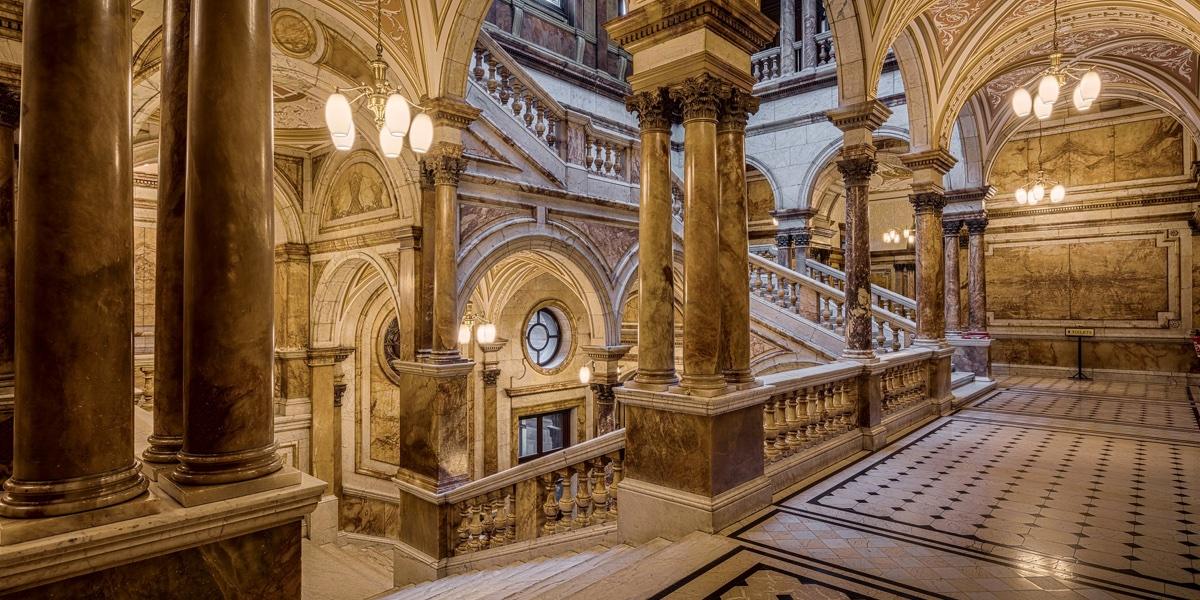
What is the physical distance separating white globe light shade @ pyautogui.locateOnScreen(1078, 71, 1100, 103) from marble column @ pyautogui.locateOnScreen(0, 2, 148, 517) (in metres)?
7.97

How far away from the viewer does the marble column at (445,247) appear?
24.7 ft

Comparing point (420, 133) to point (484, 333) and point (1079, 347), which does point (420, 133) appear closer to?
point (484, 333)

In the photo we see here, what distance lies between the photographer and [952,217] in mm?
12062

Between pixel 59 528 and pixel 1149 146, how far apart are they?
17.5 m

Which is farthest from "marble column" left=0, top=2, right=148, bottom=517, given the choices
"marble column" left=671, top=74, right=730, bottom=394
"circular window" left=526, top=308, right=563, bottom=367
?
"circular window" left=526, top=308, right=563, bottom=367

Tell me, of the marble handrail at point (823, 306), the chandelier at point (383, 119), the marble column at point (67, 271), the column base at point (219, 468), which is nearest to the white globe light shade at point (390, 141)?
the chandelier at point (383, 119)

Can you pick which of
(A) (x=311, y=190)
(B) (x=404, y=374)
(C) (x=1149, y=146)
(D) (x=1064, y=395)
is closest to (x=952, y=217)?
(D) (x=1064, y=395)

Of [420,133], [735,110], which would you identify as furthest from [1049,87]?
[420,133]

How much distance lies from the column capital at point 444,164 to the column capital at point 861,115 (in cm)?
436

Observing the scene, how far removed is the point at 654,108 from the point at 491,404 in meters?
8.79

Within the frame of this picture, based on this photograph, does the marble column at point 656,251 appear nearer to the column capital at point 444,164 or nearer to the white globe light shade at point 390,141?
the white globe light shade at point 390,141

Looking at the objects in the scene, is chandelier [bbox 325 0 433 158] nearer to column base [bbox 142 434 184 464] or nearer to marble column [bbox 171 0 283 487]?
marble column [bbox 171 0 283 487]

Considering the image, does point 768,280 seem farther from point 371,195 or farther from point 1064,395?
point 371,195

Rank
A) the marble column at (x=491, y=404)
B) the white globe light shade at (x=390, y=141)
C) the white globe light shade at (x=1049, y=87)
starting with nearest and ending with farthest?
the white globe light shade at (x=390, y=141) < the white globe light shade at (x=1049, y=87) < the marble column at (x=491, y=404)
